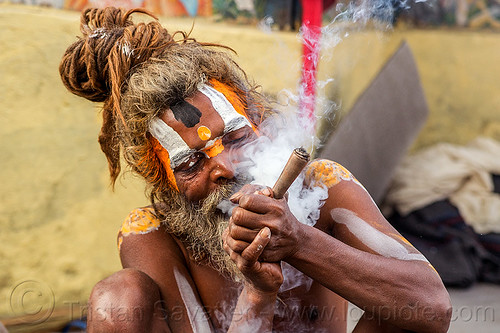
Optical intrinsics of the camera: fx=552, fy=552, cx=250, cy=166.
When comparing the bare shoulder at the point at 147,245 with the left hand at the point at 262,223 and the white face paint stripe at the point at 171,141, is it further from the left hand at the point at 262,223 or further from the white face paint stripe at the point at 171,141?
the left hand at the point at 262,223

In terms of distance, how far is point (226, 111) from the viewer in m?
2.20

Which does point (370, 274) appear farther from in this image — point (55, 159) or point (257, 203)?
point (55, 159)

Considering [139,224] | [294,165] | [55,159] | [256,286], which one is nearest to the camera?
[294,165]

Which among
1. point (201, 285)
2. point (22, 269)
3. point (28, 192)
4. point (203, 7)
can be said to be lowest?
point (22, 269)

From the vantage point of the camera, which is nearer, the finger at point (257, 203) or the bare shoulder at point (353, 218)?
the finger at point (257, 203)

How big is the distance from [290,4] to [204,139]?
2706 millimetres

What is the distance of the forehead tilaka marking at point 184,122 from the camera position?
2.18 m

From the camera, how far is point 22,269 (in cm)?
344

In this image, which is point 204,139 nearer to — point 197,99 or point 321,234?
point 197,99

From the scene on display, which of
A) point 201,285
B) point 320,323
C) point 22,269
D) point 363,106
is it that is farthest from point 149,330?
point 363,106

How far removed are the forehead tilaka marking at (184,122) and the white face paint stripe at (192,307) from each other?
540mm

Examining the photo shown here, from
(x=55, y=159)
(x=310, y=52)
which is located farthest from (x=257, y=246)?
(x=55, y=159)

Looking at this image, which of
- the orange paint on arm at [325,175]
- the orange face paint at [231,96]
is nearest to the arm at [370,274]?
the orange paint on arm at [325,175]

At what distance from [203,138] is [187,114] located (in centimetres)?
12
